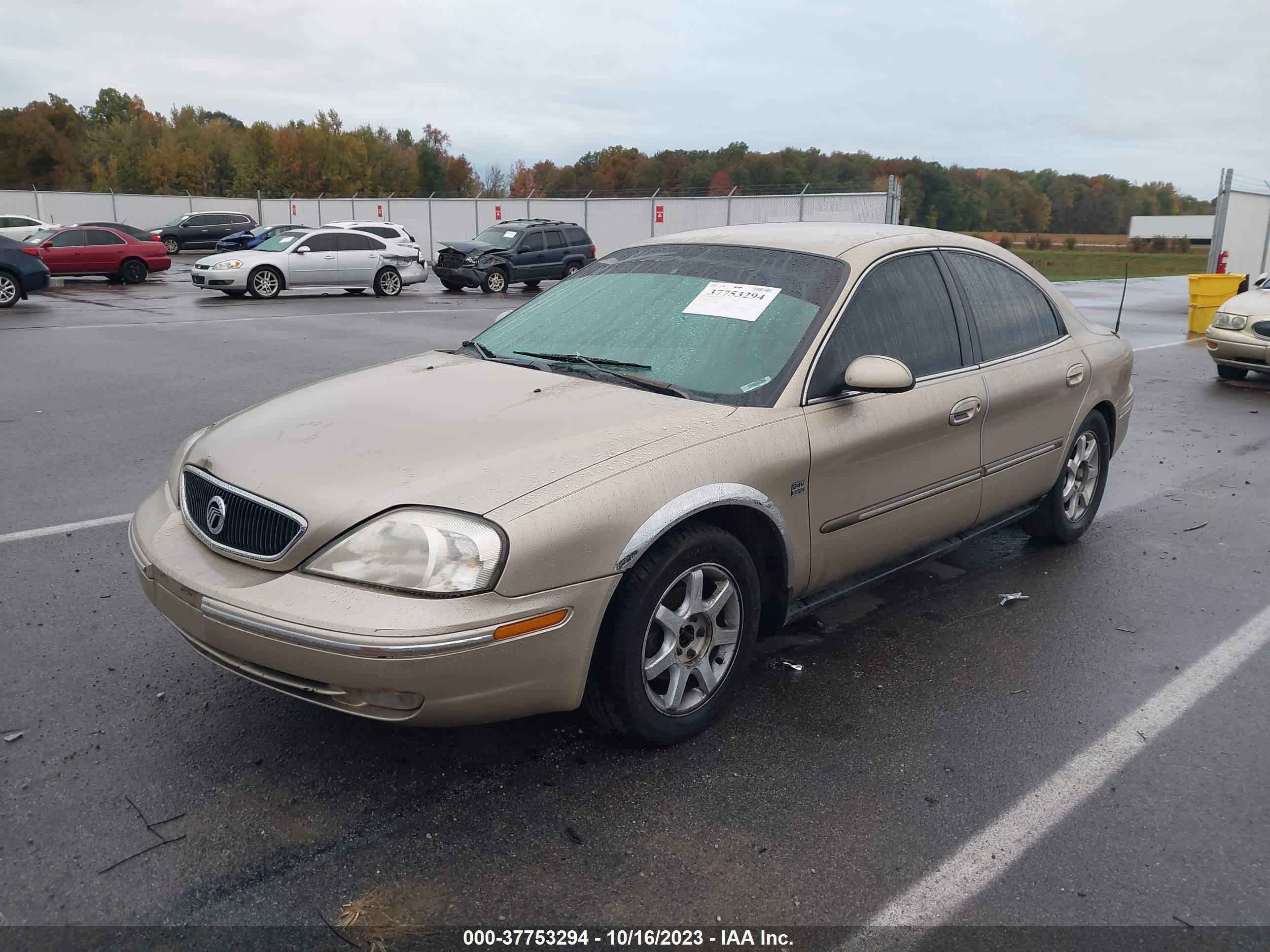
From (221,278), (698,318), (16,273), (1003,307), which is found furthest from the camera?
(221,278)

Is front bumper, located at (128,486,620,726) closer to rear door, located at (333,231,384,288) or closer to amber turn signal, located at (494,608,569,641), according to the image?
amber turn signal, located at (494,608,569,641)

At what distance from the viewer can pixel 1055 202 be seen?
220ft

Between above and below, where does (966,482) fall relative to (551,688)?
above

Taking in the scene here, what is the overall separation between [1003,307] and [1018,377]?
37cm

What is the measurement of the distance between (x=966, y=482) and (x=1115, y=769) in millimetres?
1417

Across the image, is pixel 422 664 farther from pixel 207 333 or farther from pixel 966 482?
pixel 207 333

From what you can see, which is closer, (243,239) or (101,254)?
(101,254)

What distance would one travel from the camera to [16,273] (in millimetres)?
17875

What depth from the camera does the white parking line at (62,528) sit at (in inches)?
202

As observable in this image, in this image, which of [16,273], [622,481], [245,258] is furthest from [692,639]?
[245,258]

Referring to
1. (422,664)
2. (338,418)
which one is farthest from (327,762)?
(338,418)

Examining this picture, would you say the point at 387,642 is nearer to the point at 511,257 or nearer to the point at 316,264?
the point at 316,264

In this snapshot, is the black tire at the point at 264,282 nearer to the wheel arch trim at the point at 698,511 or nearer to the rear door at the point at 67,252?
the rear door at the point at 67,252

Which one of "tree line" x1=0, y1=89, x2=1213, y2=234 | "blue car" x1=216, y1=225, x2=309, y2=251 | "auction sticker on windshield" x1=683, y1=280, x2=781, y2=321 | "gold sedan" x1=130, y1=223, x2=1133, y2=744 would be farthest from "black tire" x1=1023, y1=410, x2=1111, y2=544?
"tree line" x1=0, y1=89, x2=1213, y2=234
